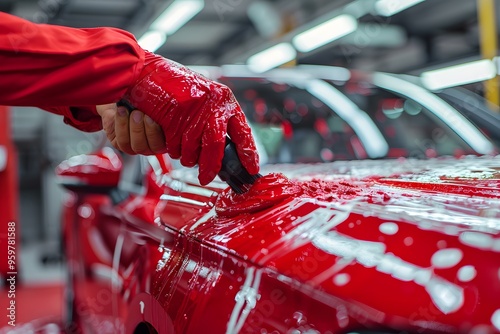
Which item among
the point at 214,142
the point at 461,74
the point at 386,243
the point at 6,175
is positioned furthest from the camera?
the point at 461,74

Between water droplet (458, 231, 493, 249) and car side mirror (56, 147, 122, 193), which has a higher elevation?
water droplet (458, 231, 493, 249)

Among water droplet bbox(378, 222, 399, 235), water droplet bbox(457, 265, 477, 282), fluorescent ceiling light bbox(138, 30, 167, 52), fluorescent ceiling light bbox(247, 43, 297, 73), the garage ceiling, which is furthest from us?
fluorescent ceiling light bbox(247, 43, 297, 73)

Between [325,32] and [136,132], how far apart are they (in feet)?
24.5

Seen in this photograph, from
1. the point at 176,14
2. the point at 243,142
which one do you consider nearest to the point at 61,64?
the point at 243,142

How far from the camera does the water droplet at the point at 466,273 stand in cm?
60

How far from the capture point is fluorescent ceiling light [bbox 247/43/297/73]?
9.36 metres

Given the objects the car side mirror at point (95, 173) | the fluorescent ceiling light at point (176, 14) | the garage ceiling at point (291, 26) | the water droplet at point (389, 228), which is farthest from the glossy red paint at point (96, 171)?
the garage ceiling at point (291, 26)

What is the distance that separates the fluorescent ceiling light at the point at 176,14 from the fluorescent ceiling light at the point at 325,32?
6.06 feet

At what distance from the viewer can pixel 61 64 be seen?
979 mm

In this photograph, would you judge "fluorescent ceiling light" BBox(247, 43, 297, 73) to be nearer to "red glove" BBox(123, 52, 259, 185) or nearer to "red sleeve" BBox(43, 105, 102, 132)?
"red sleeve" BBox(43, 105, 102, 132)

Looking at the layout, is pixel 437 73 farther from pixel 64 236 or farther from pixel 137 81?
pixel 137 81

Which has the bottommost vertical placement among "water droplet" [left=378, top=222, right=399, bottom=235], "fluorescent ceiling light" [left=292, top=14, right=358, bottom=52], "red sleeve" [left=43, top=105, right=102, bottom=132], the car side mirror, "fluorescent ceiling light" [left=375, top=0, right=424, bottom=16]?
the car side mirror

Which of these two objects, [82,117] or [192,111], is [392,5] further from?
[192,111]

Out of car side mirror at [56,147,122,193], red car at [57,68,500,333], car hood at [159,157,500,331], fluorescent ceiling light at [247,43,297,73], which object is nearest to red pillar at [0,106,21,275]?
car side mirror at [56,147,122,193]
